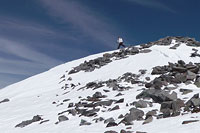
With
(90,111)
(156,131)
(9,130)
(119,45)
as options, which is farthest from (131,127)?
(119,45)

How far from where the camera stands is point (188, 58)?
82.4ft

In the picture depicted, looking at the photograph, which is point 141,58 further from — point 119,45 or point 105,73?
point 119,45

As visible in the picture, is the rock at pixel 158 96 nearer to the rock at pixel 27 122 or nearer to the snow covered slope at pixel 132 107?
the snow covered slope at pixel 132 107

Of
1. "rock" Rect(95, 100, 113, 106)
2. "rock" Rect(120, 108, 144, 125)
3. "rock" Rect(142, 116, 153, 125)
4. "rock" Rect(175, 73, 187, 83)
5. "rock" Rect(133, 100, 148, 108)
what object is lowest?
"rock" Rect(142, 116, 153, 125)

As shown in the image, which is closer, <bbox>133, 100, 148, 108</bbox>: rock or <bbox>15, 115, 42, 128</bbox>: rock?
<bbox>133, 100, 148, 108</bbox>: rock

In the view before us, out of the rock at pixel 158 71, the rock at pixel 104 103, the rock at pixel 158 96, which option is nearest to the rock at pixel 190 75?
the rock at pixel 158 71

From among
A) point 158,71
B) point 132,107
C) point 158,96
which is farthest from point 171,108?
point 158,71

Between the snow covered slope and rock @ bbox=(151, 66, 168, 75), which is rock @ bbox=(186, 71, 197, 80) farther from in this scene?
rock @ bbox=(151, 66, 168, 75)

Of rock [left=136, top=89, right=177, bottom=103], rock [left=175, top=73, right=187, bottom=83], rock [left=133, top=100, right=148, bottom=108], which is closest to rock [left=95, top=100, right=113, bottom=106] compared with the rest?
rock [left=136, top=89, right=177, bottom=103]

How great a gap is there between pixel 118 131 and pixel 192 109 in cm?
358

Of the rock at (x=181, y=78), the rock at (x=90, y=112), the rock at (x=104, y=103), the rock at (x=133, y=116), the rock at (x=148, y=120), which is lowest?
the rock at (x=148, y=120)

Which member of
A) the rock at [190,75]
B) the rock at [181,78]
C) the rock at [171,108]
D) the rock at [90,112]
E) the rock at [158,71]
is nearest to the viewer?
the rock at [171,108]

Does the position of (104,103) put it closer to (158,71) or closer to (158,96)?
(158,96)

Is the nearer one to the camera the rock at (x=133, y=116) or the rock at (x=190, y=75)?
the rock at (x=133, y=116)
